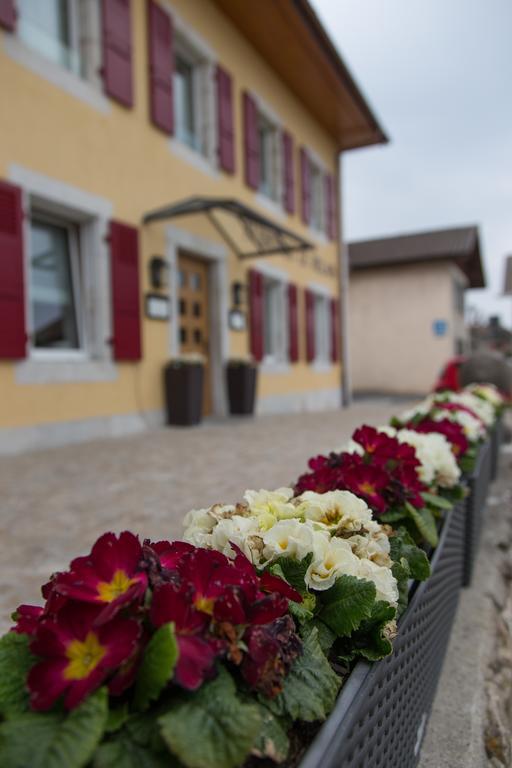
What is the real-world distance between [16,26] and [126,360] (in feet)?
11.1

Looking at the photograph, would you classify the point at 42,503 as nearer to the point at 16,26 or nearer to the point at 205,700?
the point at 205,700

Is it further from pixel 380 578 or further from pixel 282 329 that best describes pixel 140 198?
pixel 380 578

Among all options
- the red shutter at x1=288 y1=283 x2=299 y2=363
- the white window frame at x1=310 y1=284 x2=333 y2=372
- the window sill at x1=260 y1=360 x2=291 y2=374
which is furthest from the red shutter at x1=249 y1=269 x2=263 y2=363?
the white window frame at x1=310 y1=284 x2=333 y2=372

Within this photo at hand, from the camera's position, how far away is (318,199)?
13156 mm

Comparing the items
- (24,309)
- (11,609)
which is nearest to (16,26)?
(24,309)

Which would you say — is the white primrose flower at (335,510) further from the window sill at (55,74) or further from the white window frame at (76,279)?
the window sill at (55,74)

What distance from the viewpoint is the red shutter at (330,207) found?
13188mm

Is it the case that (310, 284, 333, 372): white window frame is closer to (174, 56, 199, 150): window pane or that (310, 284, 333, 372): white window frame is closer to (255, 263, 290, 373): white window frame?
(255, 263, 290, 373): white window frame

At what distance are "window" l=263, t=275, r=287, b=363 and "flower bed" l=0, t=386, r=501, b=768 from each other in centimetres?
974

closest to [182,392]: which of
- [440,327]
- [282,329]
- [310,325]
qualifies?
[282,329]

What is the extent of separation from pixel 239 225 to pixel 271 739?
9.25 metres

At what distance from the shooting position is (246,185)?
9.59 metres

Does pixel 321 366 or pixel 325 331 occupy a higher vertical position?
pixel 325 331

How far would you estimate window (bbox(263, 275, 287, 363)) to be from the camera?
36.1 ft
